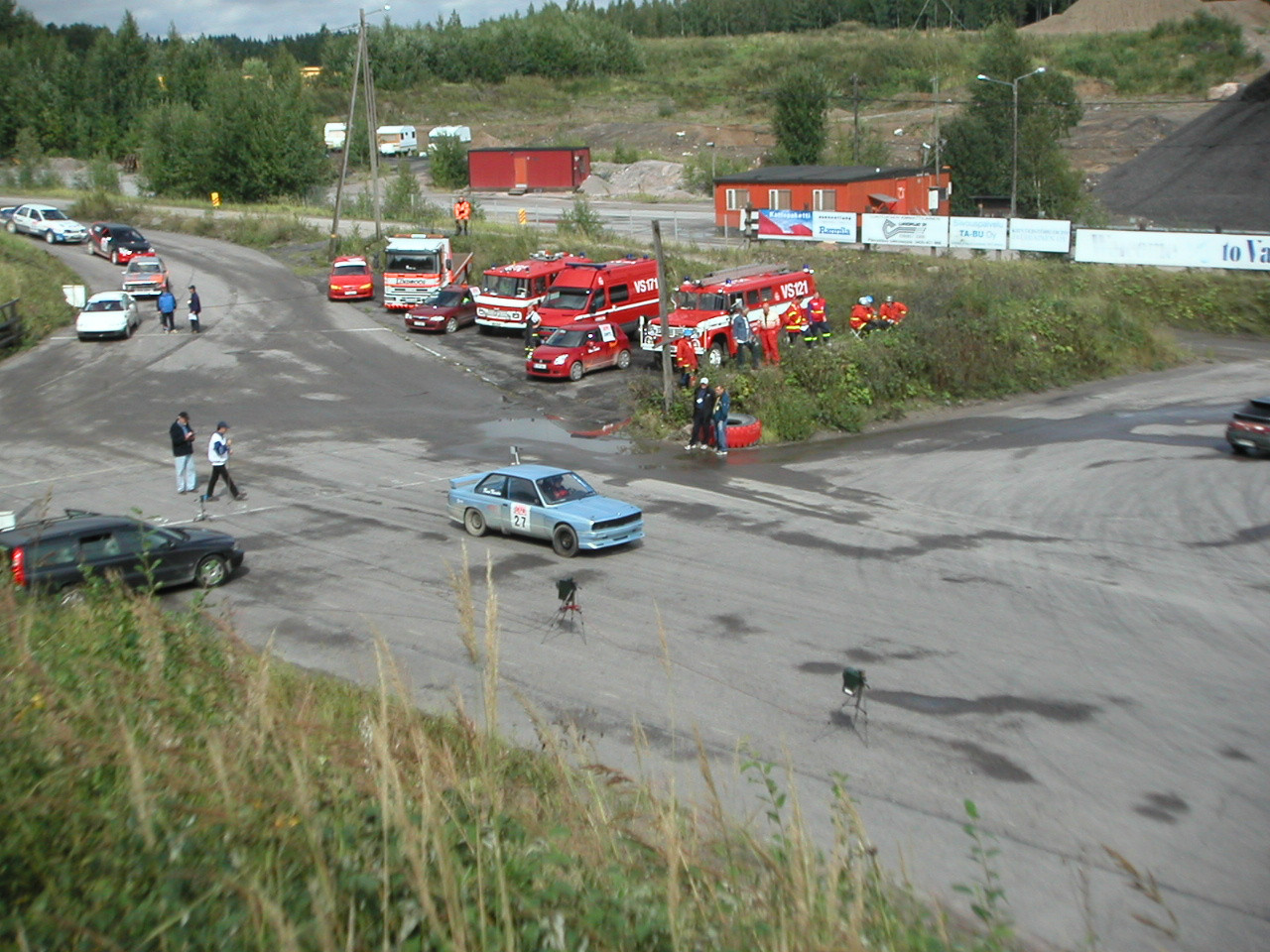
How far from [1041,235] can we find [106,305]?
109 feet

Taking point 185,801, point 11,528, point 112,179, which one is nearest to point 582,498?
point 11,528

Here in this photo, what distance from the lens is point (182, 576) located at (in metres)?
16.0

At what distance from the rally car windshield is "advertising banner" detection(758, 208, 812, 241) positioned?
15.4 meters

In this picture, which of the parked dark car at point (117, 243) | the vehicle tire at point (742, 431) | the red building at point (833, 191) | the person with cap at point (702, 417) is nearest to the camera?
the person with cap at point (702, 417)

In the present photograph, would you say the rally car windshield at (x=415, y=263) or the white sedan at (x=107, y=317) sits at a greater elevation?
the rally car windshield at (x=415, y=263)

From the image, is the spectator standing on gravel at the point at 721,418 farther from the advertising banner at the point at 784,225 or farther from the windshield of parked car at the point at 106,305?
the advertising banner at the point at 784,225

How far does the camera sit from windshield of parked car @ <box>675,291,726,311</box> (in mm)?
32250

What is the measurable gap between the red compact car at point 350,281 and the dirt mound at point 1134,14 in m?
108

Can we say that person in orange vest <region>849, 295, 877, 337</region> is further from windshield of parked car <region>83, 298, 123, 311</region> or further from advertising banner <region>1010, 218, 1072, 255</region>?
windshield of parked car <region>83, 298, 123, 311</region>

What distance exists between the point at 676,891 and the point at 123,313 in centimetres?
3855

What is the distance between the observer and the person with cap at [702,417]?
26000mm

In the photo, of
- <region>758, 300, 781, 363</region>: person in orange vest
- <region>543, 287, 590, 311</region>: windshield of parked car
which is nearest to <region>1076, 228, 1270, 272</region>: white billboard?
<region>758, 300, 781, 363</region>: person in orange vest

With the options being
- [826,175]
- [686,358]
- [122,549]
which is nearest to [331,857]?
[122,549]

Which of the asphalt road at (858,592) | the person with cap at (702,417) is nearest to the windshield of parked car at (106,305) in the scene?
the asphalt road at (858,592)
